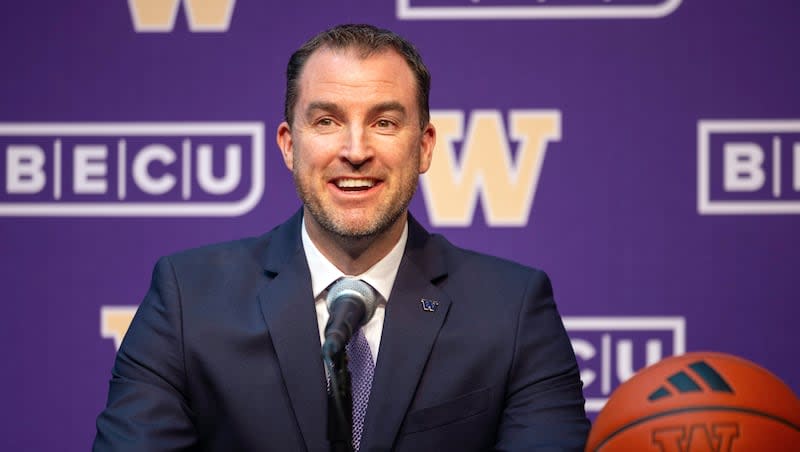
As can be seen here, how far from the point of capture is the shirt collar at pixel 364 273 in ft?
7.95

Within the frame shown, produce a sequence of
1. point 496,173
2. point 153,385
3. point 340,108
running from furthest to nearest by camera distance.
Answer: point 496,173 → point 340,108 → point 153,385

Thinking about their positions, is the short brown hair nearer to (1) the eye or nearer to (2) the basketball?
(1) the eye

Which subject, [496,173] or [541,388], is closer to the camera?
[541,388]

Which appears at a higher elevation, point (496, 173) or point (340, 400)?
point (496, 173)

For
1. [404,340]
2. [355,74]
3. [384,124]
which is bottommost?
[404,340]

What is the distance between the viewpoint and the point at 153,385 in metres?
2.26

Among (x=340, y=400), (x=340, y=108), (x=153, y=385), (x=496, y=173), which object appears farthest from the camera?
(x=496, y=173)

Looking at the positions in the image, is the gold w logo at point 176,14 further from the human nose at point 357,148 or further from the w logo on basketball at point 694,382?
the w logo on basketball at point 694,382

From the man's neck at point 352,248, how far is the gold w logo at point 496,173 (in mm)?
911

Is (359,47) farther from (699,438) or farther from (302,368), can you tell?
(699,438)

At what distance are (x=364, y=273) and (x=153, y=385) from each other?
0.51 metres

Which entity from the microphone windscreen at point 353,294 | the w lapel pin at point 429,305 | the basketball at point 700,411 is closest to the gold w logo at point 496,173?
the w lapel pin at point 429,305

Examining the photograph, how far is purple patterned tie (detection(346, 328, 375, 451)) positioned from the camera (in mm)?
2246

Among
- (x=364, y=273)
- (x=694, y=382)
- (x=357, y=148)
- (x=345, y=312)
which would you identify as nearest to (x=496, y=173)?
(x=364, y=273)
